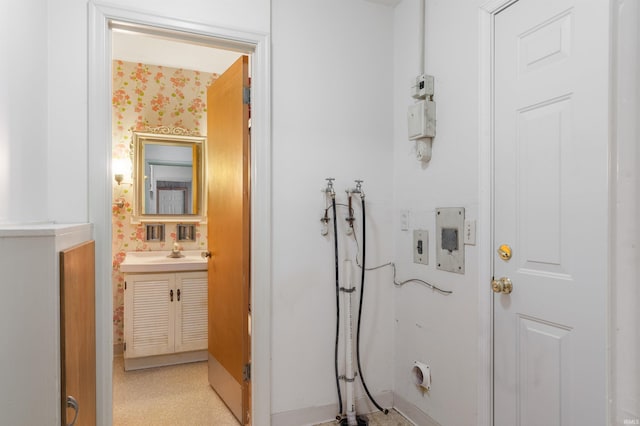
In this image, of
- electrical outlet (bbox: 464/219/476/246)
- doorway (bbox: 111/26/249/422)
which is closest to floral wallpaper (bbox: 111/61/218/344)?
doorway (bbox: 111/26/249/422)

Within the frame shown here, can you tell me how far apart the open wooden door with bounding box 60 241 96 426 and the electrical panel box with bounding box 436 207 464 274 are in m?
1.68

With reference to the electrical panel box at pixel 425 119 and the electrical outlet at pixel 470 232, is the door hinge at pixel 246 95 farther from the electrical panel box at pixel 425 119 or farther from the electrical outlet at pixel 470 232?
the electrical outlet at pixel 470 232

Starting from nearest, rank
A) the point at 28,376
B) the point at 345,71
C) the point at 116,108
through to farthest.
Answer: the point at 28,376 → the point at 345,71 → the point at 116,108

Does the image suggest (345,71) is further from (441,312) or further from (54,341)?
(54,341)

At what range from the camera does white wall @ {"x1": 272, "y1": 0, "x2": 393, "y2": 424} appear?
225cm

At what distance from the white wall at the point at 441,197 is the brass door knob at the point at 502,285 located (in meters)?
0.10

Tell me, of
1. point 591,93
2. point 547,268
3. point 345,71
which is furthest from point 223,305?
point 591,93

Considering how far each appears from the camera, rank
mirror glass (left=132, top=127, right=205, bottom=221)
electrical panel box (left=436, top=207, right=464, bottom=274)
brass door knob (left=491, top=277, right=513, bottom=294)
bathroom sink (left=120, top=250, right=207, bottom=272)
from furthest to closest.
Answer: mirror glass (left=132, top=127, right=205, bottom=221) < bathroom sink (left=120, top=250, right=207, bottom=272) < electrical panel box (left=436, top=207, right=464, bottom=274) < brass door knob (left=491, top=277, right=513, bottom=294)

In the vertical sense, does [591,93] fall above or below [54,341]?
above

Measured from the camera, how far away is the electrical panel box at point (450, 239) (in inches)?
77.2

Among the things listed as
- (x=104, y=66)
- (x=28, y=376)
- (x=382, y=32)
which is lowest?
(x=28, y=376)

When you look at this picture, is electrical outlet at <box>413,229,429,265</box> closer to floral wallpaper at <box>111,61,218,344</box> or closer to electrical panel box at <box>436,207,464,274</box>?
electrical panel box at <box>436,207,464,274</box>

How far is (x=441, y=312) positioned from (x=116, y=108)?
330 centimetres

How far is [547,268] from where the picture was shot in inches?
60.4
